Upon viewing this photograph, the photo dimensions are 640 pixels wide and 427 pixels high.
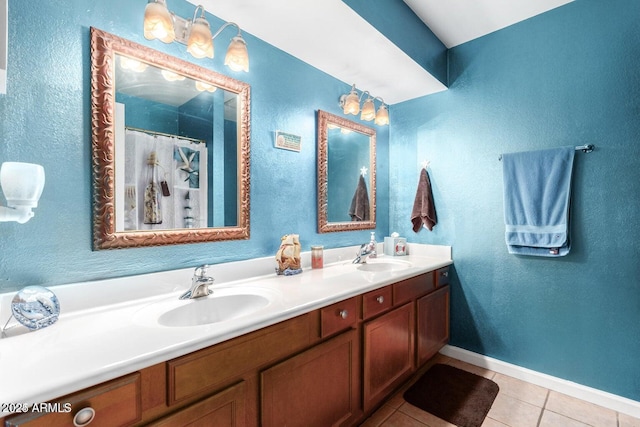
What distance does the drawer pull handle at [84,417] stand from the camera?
65 cm

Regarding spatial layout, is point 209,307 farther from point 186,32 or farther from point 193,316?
point 186,32

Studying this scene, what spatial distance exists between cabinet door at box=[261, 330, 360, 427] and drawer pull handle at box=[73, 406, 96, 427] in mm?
488

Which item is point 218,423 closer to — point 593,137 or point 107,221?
point 107,221

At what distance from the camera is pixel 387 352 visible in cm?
161

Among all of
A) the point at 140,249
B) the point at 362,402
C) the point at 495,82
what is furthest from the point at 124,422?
the point at 495,82

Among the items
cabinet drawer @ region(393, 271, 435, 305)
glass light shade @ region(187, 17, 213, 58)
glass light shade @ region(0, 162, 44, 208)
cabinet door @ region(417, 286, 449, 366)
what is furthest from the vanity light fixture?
cabinet door @ region(417, 286, 449, 366)

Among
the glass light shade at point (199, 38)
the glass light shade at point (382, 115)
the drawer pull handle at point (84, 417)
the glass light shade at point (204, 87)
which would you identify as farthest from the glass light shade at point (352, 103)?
the drawer pull handle at point (84, 417)

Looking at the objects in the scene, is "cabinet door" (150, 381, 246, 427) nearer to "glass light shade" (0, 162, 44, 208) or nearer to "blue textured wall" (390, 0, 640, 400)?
"glass light shade" (0, 162, 44, 208)

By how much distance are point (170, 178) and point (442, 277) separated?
6.39 feet

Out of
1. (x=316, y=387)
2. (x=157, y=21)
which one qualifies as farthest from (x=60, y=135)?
(x=316, y=387)

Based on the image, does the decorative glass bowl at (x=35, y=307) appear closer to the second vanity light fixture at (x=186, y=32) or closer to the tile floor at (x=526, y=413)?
the second vanity light fixture at (x=186, y=32)

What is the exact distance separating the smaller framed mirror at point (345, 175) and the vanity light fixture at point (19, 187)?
1.41 metres

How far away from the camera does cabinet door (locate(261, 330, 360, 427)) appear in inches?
41.3

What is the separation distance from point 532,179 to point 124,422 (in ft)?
7.67
